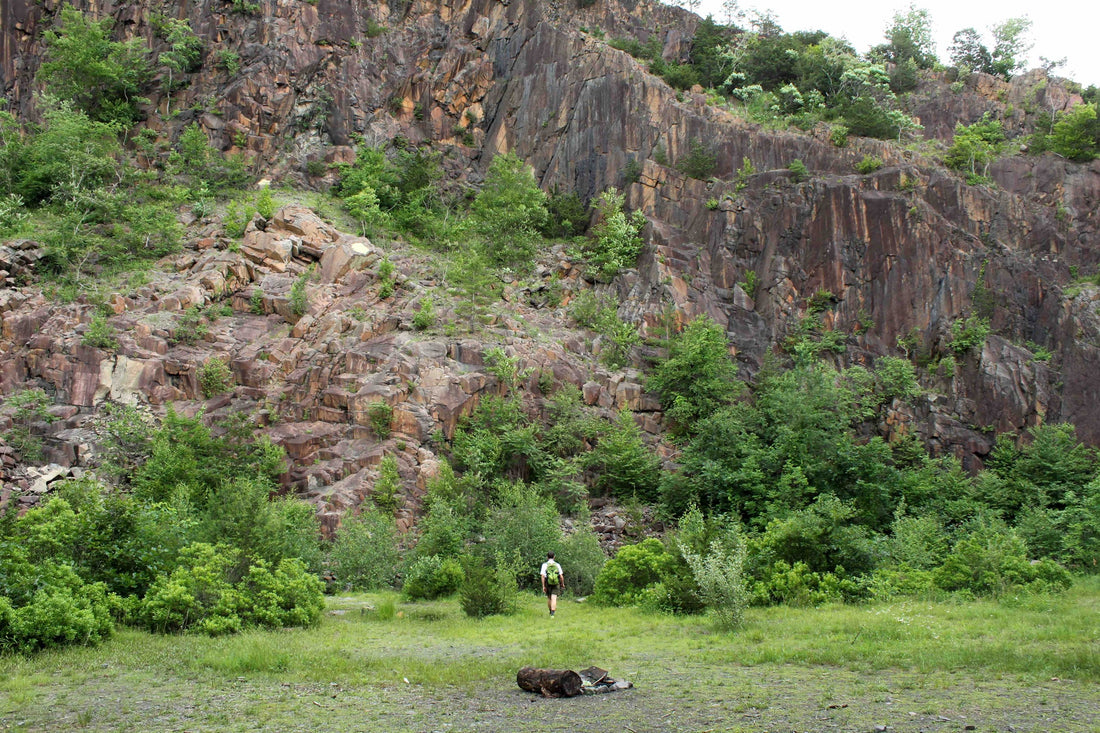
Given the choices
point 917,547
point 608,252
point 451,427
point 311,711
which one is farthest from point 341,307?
point 311,711

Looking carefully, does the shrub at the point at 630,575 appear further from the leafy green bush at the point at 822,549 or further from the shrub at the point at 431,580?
the shrub at the point at 431,580

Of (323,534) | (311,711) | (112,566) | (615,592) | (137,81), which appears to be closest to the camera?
(311,711)

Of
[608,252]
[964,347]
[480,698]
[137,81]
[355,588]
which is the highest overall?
[137,81]

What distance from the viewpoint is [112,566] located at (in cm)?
1661

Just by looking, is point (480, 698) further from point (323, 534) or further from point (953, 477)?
point (953, 477)

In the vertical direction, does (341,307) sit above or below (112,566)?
above

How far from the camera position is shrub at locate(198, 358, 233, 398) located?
3416cm

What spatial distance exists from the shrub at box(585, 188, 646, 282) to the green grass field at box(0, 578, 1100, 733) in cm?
2983

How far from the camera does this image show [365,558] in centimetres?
2553

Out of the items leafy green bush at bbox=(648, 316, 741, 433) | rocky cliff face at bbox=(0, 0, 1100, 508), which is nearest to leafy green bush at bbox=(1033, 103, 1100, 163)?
rocky cliff face at bbox=(0, 0, 1100, 508)

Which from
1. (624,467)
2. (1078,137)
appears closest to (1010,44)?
(1078,137)

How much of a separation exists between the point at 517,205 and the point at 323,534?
2255 cm

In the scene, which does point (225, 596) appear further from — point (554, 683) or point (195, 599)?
point (554, 683)

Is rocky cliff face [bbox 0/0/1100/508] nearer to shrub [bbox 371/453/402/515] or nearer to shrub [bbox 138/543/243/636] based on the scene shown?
shrub [bbox 371/453/402/515]
